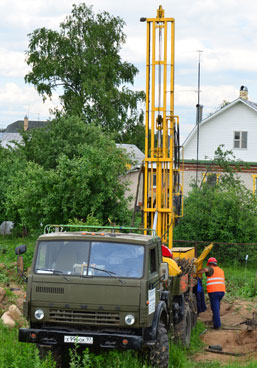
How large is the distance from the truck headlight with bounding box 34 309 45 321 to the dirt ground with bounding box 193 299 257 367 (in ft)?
11.7

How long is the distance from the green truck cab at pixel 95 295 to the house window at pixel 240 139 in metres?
29.5

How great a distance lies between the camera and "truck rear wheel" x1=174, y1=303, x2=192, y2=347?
12141mm

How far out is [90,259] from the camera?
9461 millimetres

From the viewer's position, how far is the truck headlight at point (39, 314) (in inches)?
369

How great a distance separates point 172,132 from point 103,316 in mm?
8340

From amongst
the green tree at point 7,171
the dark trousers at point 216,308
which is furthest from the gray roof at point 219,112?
the dark trousers at point 216,308

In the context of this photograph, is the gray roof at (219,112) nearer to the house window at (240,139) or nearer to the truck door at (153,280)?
the house window at (240,139)

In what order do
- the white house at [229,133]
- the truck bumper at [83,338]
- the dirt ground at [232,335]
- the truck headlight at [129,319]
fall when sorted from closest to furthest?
the truck bumper at [83,338]
the truck headlight at [129,319]
the dirt ground at [232,335]
the white house at [229,133]

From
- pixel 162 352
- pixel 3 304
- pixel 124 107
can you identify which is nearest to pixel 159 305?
pixel 162 352

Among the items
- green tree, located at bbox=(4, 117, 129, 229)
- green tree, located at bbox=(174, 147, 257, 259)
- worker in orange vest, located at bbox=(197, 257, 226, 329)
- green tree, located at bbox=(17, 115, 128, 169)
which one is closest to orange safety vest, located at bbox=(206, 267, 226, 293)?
worker in orange vest, located at bbox=(197, 257, 226, 329)

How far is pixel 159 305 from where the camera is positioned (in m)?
9.95

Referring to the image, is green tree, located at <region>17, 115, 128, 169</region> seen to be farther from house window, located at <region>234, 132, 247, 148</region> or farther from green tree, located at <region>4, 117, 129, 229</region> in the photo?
house window, located at <region>234, 132, 247, 148</region>

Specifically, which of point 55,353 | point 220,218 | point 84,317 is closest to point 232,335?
point 55,353

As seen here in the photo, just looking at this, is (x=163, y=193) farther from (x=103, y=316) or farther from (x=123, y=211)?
(x=103, y=316)
